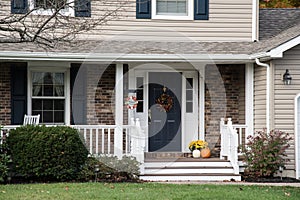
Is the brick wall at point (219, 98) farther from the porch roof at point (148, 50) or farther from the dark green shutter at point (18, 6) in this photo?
the dark green shutter at point (18, 6)

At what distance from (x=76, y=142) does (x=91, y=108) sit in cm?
225

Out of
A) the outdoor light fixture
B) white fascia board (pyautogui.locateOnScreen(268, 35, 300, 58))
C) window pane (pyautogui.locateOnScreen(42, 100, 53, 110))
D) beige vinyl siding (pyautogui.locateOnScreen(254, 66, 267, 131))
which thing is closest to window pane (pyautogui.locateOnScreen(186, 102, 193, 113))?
beige vinyl siding (pyautogui.locateOnScreen(254, 66, 267, 131))

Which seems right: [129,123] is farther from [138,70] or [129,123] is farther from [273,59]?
[273,59]

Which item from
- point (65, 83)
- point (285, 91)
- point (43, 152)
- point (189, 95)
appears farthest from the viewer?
point (189, 95)

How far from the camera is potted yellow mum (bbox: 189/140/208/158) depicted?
1460 cm

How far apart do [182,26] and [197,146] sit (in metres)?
3.13

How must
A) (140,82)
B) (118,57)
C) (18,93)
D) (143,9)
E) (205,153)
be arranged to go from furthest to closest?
(140,82) → (143,9) → (205,153) → (18,93) → (118,57)

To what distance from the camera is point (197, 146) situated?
1469cm

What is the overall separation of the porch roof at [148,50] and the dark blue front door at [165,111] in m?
0.98

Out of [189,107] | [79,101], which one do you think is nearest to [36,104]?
[79,101]

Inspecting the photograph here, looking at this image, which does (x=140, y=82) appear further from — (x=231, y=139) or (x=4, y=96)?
(x=4, y=96)

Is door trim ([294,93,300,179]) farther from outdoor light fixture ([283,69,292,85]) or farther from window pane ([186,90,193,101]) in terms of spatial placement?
window pane ([186,90,193,101])

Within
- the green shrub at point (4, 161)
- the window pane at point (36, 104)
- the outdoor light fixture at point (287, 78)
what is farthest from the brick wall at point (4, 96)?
the outdoor light fixture at point (287, 78)

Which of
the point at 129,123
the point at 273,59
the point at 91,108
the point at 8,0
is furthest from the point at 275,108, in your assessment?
the point at 8,0
